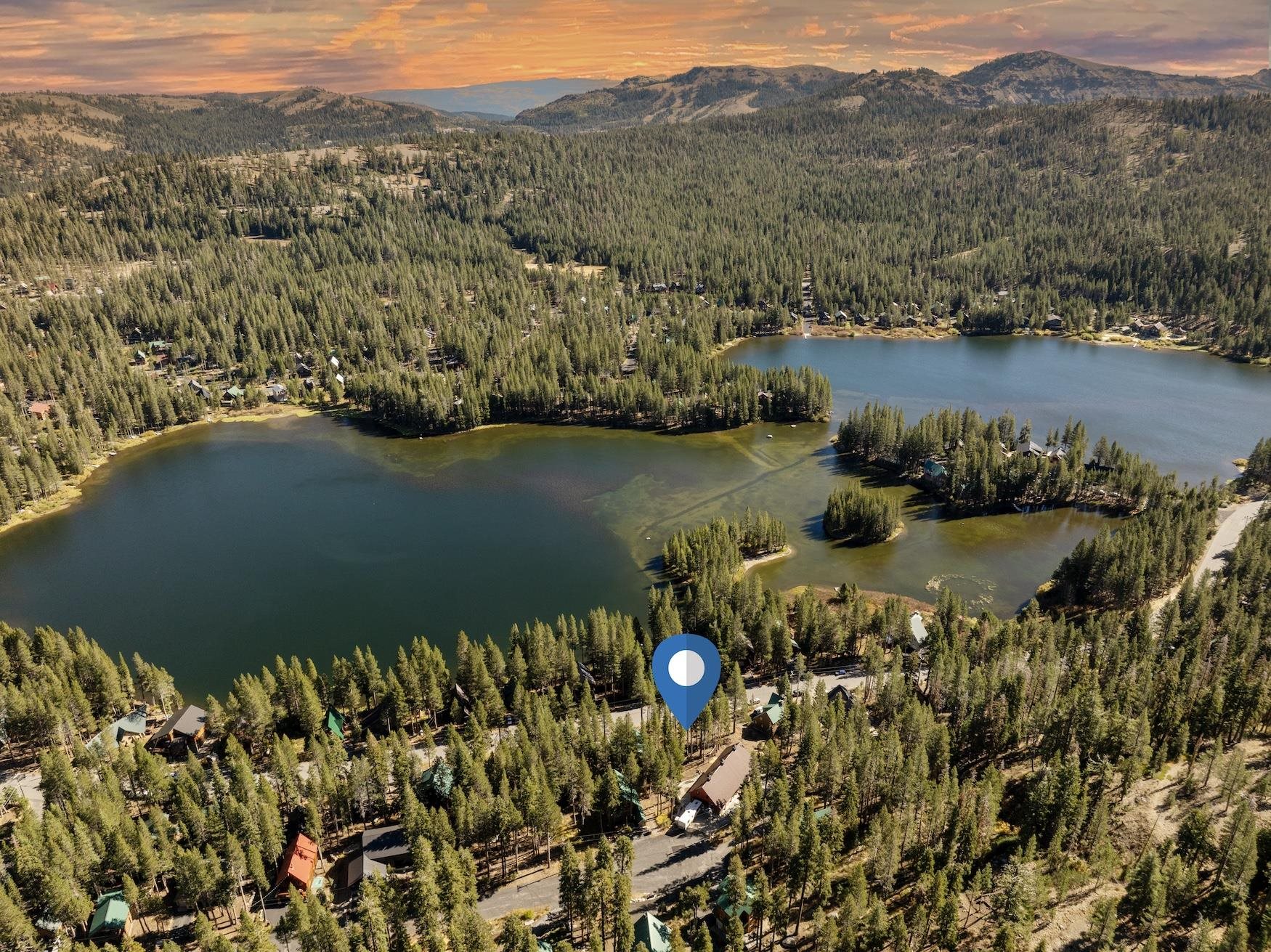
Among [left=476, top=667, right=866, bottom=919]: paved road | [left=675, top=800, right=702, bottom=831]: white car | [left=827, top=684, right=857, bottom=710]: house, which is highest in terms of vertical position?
[left=827, top=684, right=857, bottom=710]: house

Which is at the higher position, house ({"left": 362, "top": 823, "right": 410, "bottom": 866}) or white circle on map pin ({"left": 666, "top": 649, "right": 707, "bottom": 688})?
white circle on map pin ({"left": 666, "top": 649, "right": 707, "bottom": 688})

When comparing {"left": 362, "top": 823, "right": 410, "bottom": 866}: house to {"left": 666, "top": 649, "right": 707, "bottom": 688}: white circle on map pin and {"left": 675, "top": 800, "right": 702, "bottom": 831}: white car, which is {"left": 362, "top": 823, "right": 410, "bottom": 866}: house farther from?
{"left": 666, "top": 649, "right": 707, "bottom": 688}: white circle on map pin

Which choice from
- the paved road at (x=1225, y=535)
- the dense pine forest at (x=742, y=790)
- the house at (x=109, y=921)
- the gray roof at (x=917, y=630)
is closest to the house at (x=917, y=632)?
the gray roof at (x=917, y=630)

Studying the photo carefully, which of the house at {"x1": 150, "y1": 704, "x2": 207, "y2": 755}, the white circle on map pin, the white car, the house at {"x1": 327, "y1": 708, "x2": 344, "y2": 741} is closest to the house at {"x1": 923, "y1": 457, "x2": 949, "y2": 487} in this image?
the white circle on map pin

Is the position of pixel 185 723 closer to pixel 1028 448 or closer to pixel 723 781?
pixel 723 781

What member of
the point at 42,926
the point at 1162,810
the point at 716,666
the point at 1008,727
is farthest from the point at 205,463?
the point at 1162,810

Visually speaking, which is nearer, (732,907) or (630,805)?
(732,907)

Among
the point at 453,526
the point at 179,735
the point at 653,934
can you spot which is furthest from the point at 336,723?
the point at 453,526
